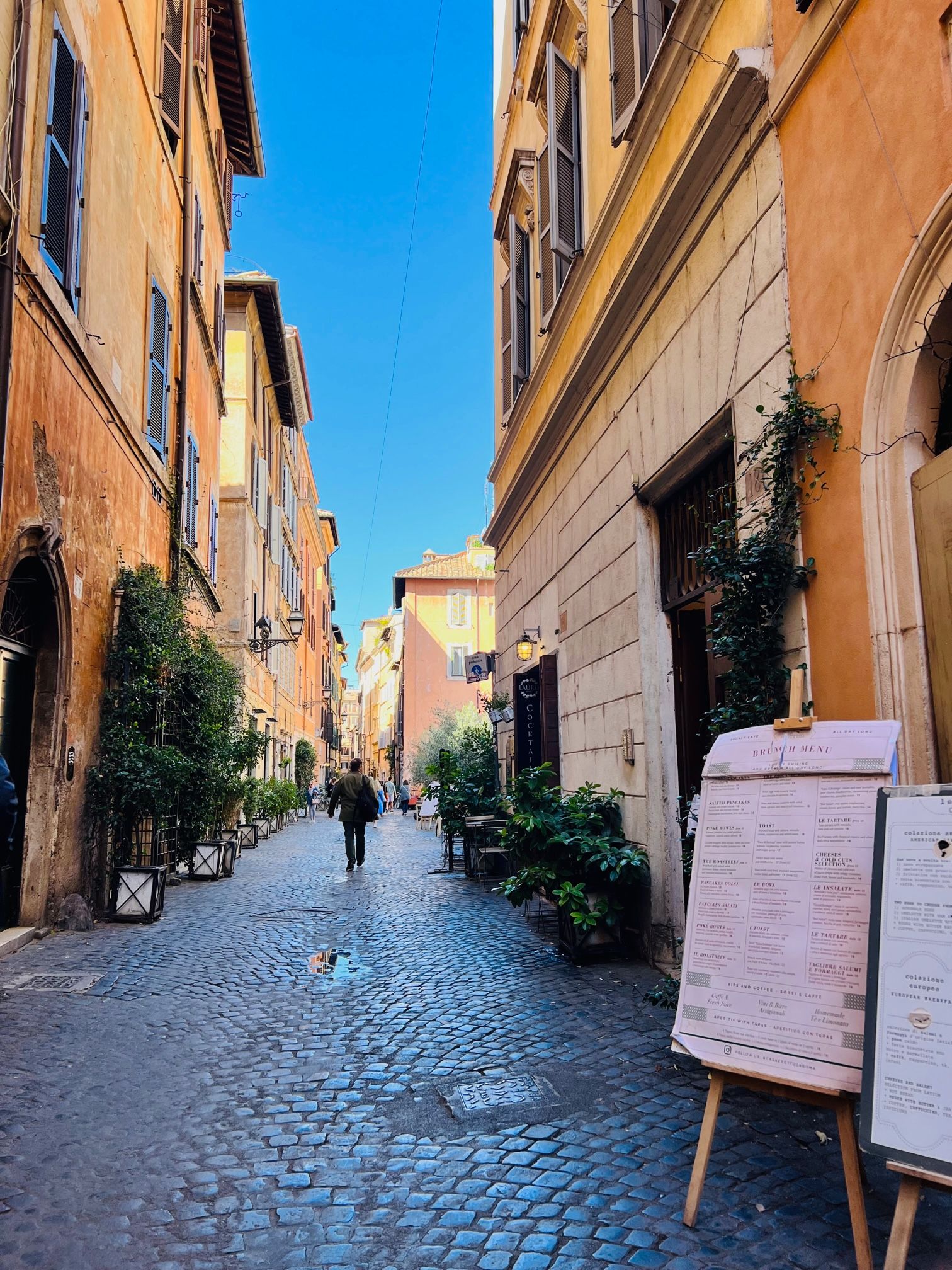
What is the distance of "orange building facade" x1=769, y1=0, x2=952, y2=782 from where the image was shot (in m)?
3.36

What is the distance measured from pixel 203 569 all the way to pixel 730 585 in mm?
11693

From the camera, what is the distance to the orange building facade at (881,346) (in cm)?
336

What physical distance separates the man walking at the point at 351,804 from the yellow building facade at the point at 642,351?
11.8ft

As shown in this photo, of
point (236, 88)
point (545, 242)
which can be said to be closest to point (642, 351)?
point (545, 242)

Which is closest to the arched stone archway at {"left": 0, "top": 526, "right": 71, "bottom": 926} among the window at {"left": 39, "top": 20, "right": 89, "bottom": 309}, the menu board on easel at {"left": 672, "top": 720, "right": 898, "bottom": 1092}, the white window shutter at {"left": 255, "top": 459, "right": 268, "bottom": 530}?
the window at {"left": 39, "top": 20, "right": 89, "bottom": 309}

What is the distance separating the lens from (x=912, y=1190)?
7.30 feet

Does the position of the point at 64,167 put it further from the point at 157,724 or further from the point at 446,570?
the point at 446,570

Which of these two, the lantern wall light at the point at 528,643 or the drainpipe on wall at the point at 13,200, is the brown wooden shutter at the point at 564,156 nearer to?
the lantern wall light at the point at 528,643

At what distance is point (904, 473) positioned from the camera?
3615 millimetres

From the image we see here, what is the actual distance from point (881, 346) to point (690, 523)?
101 inches

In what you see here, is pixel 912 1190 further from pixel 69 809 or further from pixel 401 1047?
pixel 69 809

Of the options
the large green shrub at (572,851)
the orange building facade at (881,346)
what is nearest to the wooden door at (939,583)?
the orange building facade at (881,346)

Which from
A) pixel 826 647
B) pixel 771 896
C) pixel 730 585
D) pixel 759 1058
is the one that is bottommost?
pixel 759 1058

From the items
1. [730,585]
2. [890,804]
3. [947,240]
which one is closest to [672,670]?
[730,585]
